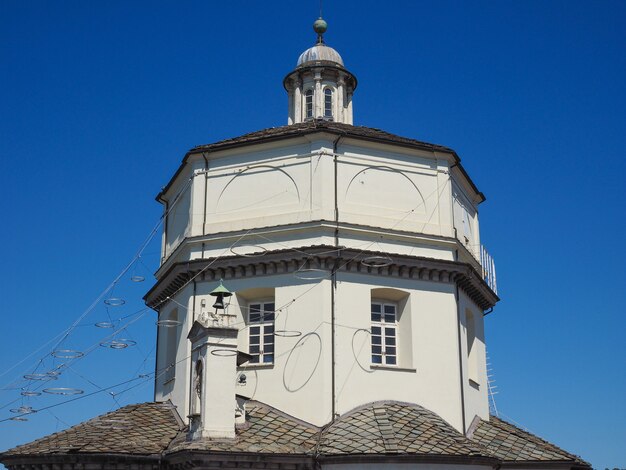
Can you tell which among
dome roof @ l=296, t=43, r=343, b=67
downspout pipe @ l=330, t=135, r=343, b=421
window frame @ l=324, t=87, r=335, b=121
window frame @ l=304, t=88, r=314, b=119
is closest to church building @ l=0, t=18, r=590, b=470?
downspout pipe @ l=330, t=135, r=343, b=421

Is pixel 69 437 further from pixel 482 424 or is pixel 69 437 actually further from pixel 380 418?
pixel 482 424

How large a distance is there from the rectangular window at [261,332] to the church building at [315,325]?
0.05 meters

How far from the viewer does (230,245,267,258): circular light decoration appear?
26.8m

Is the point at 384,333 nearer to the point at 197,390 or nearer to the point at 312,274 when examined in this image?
the point at 312,274

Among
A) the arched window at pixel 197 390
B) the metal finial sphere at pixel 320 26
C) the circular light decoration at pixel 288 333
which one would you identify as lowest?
the arched window at pixel 197 390

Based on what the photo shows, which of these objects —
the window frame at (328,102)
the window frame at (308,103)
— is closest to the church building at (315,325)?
the window frame at (308,103)

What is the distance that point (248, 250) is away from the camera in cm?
2720

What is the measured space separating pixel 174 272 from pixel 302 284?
4.74 metres

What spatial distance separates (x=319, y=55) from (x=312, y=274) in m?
11.8

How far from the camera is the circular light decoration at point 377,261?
2641 centimetres

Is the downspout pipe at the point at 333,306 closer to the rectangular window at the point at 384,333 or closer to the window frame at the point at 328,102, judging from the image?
the rectangular window at the point at 384,333

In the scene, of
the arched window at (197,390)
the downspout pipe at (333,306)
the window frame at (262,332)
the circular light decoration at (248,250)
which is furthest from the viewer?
the circular light decoration at (248,250)

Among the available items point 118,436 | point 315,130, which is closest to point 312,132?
point 315,130

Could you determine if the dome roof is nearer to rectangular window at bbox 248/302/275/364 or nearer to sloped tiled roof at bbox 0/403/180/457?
rectangular window at bbox 248/302/275/364
